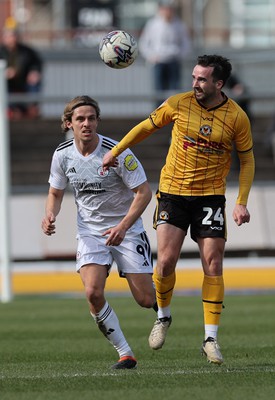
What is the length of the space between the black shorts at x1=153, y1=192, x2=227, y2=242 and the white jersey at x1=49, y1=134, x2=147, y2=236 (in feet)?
1.22

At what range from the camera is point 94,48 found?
88.3 ft

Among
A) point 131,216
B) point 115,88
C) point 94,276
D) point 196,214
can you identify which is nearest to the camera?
point 131,216

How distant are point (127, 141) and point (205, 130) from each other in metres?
0.69

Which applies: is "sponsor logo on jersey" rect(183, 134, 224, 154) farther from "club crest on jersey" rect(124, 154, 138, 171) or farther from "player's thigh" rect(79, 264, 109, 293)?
"player's thigh" rect(79, 264, 109, 293)

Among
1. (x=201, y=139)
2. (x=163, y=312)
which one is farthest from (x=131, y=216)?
(x=163, y=312)

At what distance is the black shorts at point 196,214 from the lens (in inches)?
387

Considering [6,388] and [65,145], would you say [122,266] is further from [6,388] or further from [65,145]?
[6,388]

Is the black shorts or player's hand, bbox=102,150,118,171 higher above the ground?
player's hand, bbox=102,150,118,171

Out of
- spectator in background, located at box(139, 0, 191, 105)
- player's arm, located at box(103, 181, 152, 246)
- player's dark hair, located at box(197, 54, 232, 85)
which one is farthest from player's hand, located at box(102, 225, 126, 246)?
spectator in background, located at box(139, 0, 191, 105)

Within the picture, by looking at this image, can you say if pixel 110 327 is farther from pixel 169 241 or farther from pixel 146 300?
pixel 169 241

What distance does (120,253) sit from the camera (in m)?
9.73

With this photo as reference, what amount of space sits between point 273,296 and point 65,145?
8.51 metres

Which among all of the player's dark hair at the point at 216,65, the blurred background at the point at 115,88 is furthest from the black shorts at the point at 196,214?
the blurred background at the point at 115,88

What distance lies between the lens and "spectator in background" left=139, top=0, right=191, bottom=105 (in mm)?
22109
